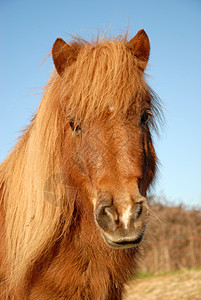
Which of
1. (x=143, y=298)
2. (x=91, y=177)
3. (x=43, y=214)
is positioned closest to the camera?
(x=91, y=177)

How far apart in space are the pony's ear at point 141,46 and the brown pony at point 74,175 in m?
0.07

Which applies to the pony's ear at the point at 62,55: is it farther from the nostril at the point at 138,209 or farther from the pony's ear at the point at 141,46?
the nostril at the point at 138,209

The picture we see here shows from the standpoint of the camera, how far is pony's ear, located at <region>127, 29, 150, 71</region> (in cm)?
308

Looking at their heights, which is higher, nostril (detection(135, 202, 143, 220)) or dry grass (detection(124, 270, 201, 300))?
nostril (detection(135, 202, 143, 220))

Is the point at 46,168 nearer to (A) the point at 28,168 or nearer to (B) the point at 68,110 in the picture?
(A) the point at 28,168

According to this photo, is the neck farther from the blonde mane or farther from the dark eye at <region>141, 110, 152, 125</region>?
the dark eye at <region>141, 110, 152, 125</region>

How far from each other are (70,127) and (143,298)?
787 centimetres

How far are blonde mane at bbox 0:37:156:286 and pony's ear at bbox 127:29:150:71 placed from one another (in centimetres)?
12

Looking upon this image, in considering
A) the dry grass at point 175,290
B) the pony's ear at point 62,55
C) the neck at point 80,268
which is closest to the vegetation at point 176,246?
the dry grass at point 175,290

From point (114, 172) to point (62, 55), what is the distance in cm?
134

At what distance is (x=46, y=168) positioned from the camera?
2811 millimetres

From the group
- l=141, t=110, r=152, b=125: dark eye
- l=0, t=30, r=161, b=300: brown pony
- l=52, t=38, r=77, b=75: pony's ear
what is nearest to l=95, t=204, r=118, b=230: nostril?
l=0, t=30, r=161, b=300: brown pony

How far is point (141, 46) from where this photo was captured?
3.10 meters

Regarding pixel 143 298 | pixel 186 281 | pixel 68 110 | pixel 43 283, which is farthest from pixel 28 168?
pixel 186 281
